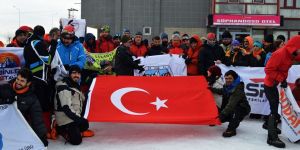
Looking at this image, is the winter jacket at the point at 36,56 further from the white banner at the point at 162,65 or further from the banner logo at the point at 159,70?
the banner logo at the point at 159,70

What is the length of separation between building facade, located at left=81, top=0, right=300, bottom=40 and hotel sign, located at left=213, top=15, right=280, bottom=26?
17 cm

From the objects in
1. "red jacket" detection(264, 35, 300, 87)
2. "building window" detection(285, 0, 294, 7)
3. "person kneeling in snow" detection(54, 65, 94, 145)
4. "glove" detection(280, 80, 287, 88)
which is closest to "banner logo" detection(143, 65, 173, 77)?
"person kneeling in snow" detection(54, 65, 94, 145)

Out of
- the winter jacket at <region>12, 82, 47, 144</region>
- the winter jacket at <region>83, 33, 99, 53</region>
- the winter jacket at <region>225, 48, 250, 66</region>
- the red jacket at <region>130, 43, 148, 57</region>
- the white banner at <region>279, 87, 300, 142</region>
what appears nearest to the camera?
the winter jacket at <region>12, 82, 47, 144</region>

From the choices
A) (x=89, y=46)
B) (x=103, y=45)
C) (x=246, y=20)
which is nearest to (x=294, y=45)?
(x=103, y=45)

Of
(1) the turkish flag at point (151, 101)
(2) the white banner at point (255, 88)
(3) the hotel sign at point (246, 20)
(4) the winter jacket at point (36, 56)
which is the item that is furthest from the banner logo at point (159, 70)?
(3) the hotel sign at point (246, 20)

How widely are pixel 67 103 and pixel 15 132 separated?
0.97 meters

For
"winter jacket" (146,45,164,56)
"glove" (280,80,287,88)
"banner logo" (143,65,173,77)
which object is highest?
"winter jacket" (146,45,164,56)

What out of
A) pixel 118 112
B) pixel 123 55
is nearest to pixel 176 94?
pixel 118 112

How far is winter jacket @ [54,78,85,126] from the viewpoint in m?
5.61

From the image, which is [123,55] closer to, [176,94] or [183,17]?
[176,94]

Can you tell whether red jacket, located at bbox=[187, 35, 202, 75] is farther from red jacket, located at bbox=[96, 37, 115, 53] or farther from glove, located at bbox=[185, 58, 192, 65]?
red jacket, located at bbox=[96, 37, 115, 53]

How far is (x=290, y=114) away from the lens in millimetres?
5762

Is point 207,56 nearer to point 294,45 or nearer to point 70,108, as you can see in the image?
point 294,45

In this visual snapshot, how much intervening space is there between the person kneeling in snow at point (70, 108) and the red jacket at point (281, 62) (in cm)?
285
